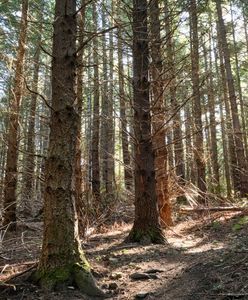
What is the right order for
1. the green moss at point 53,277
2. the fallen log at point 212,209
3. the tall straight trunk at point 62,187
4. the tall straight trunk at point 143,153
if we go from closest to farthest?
the green moss at point 53,277 < the tall straight trunk at point 62,187 < the tall straight trunk at point 143,153 < the fallen log at point 212,209

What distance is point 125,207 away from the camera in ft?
34.9

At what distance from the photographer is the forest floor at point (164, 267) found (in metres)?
3.71

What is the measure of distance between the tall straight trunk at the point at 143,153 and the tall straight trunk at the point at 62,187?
2.40 metres

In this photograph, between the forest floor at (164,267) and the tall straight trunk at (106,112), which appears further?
the tall straight trunk at (106,112)

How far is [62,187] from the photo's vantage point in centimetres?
409

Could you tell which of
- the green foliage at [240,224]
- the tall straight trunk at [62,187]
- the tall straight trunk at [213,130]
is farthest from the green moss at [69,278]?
the tall straight trunk at [213,130]

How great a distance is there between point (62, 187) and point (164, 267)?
193 cm

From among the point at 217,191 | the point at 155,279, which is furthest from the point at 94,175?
the point at 155,279

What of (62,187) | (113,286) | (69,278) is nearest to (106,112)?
(62,187)

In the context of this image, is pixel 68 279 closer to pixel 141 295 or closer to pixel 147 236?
pixel 141 295

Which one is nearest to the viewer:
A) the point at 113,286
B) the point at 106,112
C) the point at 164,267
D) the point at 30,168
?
the point at 113,286

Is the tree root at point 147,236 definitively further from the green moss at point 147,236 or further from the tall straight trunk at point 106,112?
the tall straight trunk at point 106,112

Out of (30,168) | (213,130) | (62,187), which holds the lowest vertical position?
(62,187)

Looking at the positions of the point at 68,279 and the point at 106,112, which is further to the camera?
the point at 106,112
